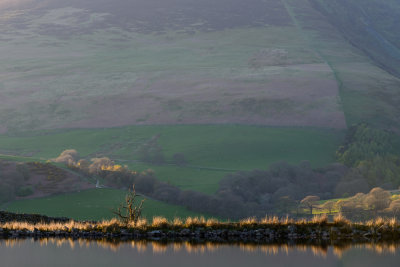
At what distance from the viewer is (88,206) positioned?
6219cm

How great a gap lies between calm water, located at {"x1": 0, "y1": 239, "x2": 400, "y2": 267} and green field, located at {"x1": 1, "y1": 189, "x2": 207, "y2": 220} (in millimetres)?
38410

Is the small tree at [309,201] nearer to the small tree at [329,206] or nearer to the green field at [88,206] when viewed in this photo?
the small tree at [329,206]

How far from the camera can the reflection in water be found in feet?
57.8

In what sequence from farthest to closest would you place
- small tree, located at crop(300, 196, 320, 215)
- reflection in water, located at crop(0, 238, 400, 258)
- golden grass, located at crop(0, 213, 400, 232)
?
1. small tree, located at crop(300, 196, 320, 215)
2. golden grass, located at crop(0, 213, 400, 232)
3. reflection in water, located at crop(0, 238, 400, 258)

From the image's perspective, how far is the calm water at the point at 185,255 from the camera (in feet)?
52.9

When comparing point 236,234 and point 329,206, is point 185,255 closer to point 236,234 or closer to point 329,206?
point 236,234

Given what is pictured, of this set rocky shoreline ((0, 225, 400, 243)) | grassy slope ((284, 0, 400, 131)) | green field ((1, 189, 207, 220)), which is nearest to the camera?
rocky shoreline ((0, 225, 400, 243))

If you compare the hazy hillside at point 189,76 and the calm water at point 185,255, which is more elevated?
the calm water at point 185,255

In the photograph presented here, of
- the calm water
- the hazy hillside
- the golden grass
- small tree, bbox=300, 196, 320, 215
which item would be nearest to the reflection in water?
the calm water

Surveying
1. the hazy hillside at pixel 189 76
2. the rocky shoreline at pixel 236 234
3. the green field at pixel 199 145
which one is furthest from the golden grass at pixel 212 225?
the hazy hillside at pixel 189 76

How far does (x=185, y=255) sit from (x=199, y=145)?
8462 cm

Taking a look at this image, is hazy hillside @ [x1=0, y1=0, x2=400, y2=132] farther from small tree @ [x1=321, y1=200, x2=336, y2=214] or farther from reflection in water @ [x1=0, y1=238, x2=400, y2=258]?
reflection in water @ [x1=0, y1=238, x2=400, y2=258]

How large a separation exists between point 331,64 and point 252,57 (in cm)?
2031

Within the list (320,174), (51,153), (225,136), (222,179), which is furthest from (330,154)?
(51,153)
